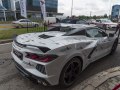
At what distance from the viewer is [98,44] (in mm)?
4312

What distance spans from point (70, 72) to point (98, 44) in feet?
4.75

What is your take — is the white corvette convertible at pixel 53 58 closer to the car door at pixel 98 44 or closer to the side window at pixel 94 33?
the car door at pixel 98 44

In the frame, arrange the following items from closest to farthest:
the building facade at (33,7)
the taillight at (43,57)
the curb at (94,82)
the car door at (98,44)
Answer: the taillight at (43,57)
the curb at (94,82)
the car door at (98,44)
the building facade at (33,7)

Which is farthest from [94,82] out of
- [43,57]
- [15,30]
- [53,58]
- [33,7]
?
[33,7]

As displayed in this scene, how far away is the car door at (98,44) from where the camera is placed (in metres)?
4.20

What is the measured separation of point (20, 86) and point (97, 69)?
2339 millimetres

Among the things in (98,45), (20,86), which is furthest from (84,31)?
(20,86)

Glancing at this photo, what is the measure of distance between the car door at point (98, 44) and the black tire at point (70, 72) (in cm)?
71

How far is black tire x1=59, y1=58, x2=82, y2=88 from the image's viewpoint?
315 cm

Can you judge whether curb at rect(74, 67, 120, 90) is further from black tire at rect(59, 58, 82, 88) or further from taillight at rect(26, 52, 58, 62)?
taillight at rect(26, 52, 58, 62)

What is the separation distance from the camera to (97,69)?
4430 mm

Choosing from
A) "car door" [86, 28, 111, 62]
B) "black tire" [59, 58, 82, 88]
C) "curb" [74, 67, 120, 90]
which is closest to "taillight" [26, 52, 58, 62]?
"black tire" [59, 58, 82, 88]

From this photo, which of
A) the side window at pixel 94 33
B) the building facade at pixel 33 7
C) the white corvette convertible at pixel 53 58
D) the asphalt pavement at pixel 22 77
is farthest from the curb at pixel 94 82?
the building facade at pixel 33 7

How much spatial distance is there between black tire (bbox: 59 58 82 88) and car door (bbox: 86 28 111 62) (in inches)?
28.1
